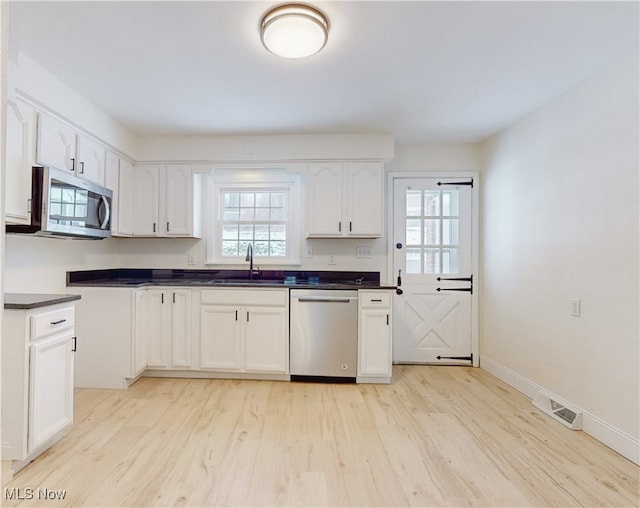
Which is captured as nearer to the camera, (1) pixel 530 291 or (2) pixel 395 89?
(2) pixel 395 89

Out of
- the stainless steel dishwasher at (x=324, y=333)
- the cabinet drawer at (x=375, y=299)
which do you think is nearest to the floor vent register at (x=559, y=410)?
the cabinet drawer at (x=375, y=299)

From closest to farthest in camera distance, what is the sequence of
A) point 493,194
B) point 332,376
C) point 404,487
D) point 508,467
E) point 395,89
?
point 404,487 → point 508,467 → point 395,89 → point 332,376 → point 493,194

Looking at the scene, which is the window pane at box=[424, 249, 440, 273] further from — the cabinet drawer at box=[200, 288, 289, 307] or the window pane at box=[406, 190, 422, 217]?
the cabinet drawer at box=[200, 288, 289, 307]

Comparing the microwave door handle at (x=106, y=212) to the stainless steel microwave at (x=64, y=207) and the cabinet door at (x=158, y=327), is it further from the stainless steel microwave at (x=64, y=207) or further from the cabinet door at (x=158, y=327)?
the cabinet door at (x=158, y=327)

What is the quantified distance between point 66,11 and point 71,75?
703 millimetres

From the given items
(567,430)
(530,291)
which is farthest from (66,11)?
(567,430)

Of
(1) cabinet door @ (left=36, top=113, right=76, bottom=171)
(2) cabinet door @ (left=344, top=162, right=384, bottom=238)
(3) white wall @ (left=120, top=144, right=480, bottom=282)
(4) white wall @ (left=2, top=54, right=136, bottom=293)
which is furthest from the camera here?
(3) white wall @ (left=120, top=144, right=480, bottom=282)

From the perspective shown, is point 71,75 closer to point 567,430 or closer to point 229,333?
point 229,333

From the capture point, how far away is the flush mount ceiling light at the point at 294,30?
5.57ft

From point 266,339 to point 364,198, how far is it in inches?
64.6

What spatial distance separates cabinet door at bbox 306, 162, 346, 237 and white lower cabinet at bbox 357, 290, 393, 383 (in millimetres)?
745

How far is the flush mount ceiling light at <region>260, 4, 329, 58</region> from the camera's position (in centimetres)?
170

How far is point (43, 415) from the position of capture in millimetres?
1938

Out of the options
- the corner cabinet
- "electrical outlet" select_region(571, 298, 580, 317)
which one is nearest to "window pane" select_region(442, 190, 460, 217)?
the corner cabinet
